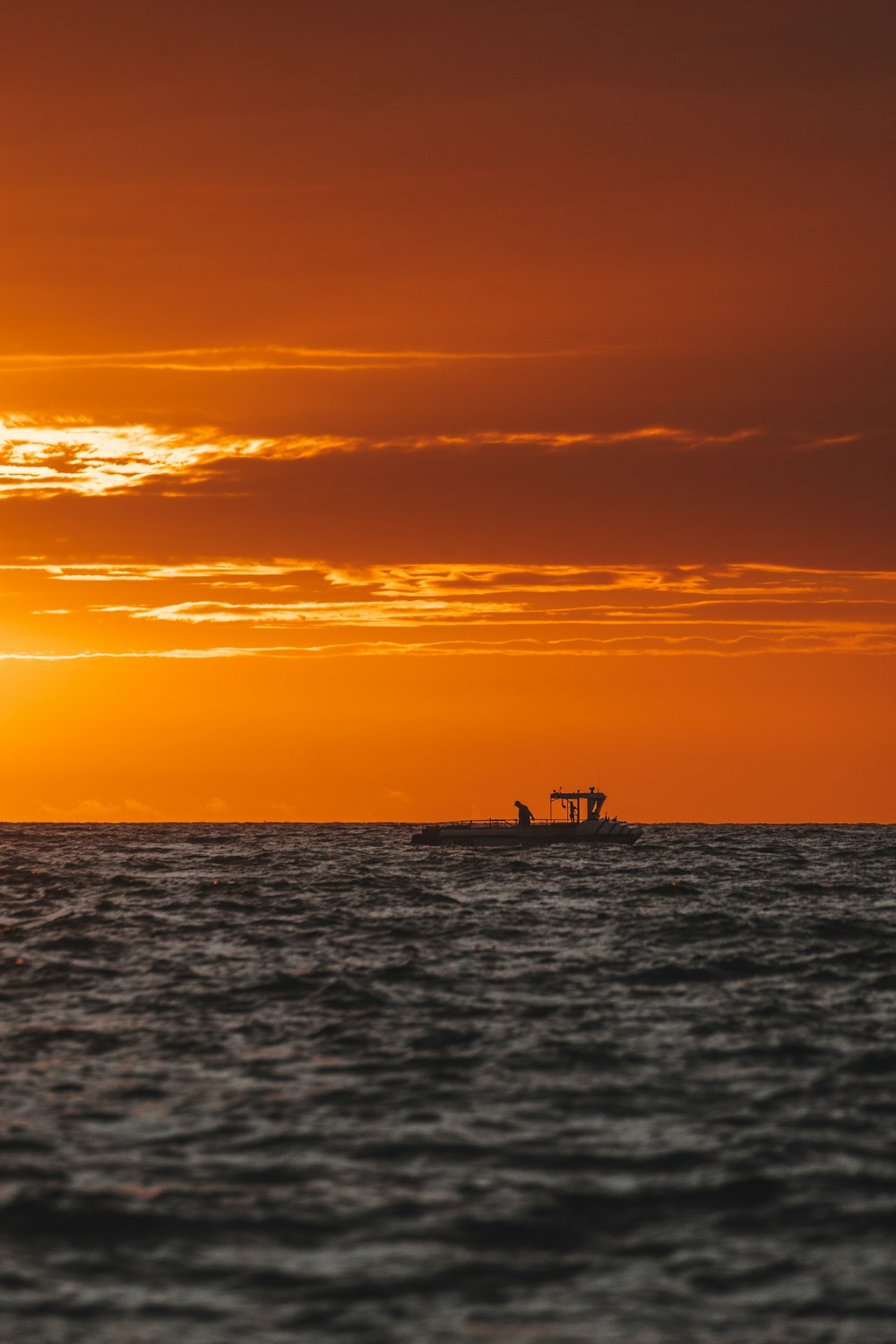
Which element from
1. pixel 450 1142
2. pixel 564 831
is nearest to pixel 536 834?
pixel 564 831

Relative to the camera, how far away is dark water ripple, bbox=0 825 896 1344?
54.5 ft

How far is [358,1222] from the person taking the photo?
63.9ft

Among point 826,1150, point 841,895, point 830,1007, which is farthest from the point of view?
point 841,895

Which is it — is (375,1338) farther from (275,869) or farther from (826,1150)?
(275,869)

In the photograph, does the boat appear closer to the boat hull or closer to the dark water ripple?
the boat hull

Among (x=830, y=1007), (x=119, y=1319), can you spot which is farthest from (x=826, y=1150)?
(x=830, y=1007)

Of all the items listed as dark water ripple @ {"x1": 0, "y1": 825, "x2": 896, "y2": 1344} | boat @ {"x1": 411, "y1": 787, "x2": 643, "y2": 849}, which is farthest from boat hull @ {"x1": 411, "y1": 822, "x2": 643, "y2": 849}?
dark water ripple @ {"x1": 0, "y1": 825, "x2": 896, "y2": 1344}

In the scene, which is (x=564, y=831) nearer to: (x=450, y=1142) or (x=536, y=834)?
(x=536, y=834)

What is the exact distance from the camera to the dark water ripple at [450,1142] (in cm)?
1662

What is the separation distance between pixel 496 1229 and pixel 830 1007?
20669 millimetres

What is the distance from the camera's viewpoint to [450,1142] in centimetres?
2356

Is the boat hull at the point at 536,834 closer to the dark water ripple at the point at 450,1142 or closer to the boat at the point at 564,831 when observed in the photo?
the boat at the point at 564,831

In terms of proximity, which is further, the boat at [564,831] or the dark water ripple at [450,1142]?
the boat at [564,831]

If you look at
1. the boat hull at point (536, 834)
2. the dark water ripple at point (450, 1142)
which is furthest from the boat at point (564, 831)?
the dark water ripple at point (450, 1142)
